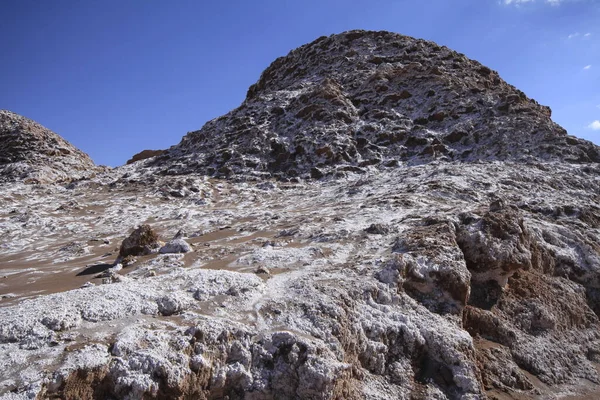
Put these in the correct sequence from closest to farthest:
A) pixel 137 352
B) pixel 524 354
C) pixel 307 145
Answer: pixel 137 352 < pixel 524 354 < pixel 307 145

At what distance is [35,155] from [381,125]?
25654 mm

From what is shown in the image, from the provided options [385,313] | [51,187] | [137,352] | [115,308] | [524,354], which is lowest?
[524,354]

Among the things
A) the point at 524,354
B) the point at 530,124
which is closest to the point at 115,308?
the point at 524,354

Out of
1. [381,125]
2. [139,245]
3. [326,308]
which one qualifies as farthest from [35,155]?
[326,308]

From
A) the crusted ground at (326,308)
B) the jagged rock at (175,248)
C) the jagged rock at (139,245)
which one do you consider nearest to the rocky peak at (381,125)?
the crusted ground at (326,308)

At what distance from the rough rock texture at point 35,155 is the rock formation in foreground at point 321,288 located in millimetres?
7113

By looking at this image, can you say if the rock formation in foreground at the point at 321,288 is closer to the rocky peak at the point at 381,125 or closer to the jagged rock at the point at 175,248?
the jagged rock at the point at 175,248

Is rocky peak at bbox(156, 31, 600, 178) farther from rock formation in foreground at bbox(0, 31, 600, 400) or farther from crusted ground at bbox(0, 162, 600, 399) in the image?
crusted ground at bbox(0, 162, 600, 399)

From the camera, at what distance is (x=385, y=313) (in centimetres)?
643

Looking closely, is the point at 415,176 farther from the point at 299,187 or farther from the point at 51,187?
the point at 51,187

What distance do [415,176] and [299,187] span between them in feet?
19.3

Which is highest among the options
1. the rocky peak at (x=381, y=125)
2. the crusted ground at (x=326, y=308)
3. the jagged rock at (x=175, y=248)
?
the rocky peak at (x=381, y=125)

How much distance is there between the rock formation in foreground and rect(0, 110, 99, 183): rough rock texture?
7113 millimetres

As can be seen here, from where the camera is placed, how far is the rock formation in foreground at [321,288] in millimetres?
4719
